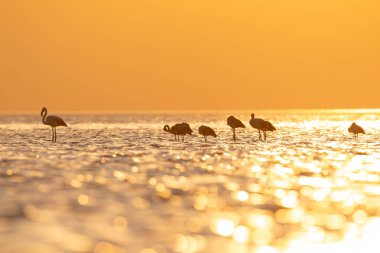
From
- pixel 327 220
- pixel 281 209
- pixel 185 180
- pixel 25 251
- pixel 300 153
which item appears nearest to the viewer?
pixel 25 251

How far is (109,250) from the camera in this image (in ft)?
40.9

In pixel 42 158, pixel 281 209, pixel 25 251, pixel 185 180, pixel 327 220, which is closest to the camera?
pixel 25 251

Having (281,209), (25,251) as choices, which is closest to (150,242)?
(25,251)

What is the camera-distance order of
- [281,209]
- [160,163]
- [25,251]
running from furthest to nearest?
1. [160,163]
2. [281,209]
3. [25,251]

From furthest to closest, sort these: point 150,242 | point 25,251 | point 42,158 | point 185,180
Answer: point 42,158 → point 185,180 → point 150,242 → point 25,251

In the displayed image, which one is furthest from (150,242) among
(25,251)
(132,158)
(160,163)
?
(132,158)

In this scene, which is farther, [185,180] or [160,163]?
[160,163]

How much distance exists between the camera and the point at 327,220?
15.9 meters

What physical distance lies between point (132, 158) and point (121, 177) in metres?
8.27

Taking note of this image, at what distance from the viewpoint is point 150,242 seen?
13125 millimetres

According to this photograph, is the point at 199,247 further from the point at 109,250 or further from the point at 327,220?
the point at 327,220

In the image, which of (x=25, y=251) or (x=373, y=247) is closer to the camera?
(x=25, y=251)

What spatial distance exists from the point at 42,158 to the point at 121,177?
28.1 feet

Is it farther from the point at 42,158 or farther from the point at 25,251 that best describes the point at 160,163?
the point at 25,251
